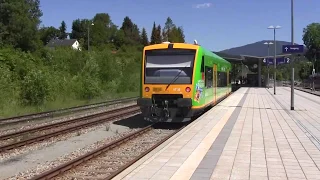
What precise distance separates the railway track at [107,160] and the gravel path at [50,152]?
642 mm

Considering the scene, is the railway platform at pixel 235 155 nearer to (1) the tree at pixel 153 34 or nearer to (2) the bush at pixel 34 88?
(2) the bush at pixel 34 88

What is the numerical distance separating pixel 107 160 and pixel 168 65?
255 inches

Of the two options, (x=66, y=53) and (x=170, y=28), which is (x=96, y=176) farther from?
(x=170, y=28)

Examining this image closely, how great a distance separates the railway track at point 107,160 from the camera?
26.7ft

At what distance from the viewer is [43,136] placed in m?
13.1

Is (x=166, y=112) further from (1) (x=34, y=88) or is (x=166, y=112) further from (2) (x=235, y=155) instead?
(1) (x=34, y=88)

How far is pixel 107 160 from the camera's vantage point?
9.81m

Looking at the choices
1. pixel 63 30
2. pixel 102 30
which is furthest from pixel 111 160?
pixel 63 30

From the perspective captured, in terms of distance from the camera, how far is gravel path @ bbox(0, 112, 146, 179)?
8.92 metres

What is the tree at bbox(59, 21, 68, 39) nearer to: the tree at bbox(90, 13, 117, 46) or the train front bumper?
the tree at bbox(90, 13, 117, 46)

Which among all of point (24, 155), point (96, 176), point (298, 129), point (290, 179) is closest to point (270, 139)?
point (298, 129)

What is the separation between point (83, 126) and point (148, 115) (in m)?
2.59

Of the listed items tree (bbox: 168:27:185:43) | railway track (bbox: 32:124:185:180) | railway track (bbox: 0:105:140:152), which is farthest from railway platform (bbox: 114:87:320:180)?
tree (bbox: 168:27:185:43)

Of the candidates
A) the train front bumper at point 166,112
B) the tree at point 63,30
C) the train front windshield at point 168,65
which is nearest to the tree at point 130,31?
the tree at point 63,30
